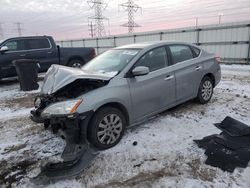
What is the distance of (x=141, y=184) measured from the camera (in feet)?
8.46

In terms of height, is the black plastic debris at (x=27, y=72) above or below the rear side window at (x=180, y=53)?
below

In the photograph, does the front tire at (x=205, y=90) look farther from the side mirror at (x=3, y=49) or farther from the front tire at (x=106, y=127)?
the side mirror at (x=3, y=49)

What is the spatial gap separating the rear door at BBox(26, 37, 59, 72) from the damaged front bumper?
6.26 metres

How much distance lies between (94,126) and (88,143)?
0.28m

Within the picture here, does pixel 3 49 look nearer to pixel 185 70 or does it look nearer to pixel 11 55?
pixel 11 55

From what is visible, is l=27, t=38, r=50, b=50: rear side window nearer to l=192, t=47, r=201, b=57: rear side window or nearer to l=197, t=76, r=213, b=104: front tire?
l=192, t=47, r=201, b=57: rear side window

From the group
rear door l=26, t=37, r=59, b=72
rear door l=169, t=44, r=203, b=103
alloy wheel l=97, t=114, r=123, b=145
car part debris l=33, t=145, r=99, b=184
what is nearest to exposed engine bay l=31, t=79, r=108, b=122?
alloy wheel l=97, t=114, r=123, b=145

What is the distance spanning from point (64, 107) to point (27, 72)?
5115 mm

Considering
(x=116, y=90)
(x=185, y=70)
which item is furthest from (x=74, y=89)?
(x=185, y=70)

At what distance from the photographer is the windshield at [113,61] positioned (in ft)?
12.3

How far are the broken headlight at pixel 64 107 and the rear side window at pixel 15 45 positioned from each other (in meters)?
6.63

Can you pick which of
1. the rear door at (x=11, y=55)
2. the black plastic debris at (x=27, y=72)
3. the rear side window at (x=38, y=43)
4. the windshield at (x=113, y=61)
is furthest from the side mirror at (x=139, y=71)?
the rear side window at (x=38, y=43)

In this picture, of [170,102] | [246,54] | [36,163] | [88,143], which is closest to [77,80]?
[88,143]

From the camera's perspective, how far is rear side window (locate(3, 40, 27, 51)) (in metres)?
8.31
